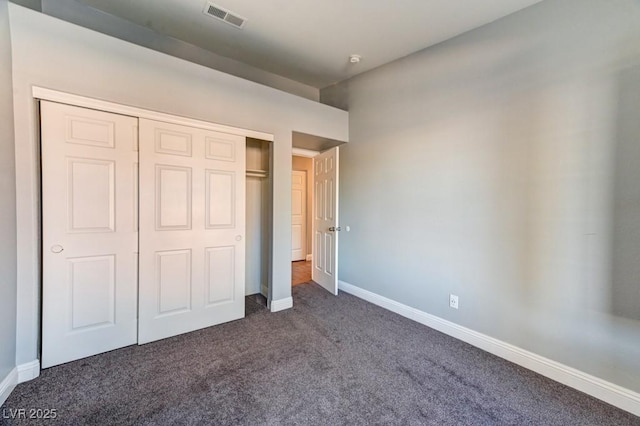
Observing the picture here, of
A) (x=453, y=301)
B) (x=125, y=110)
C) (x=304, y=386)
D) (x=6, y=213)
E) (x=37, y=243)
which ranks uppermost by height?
(x=125, y=110)

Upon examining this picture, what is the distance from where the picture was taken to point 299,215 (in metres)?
6.11

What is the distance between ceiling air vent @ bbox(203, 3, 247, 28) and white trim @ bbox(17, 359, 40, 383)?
307 cm

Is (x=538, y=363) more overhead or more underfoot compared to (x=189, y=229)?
more underfoot

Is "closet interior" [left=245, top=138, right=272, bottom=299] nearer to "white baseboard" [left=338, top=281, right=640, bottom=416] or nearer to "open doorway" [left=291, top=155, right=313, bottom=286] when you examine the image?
"white baseboard" [left=338, top=281, right=640, bottom=416]

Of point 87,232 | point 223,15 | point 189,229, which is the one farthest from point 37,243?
point 223,15

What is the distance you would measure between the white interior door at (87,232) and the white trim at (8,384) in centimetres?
17

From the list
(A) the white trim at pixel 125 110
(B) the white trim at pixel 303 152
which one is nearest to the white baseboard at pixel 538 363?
(B) the white trim at pixel 303 152

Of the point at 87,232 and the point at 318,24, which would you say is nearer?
the point at 87,232

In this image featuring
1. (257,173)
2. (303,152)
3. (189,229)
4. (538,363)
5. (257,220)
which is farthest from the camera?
(303,152)

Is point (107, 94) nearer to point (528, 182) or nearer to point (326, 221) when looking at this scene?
point (326, 221)

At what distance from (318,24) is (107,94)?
1.91 metres

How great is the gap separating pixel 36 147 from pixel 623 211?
4.00 m

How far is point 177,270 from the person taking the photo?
257 centimetres

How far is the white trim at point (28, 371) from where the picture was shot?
187 centimetres
